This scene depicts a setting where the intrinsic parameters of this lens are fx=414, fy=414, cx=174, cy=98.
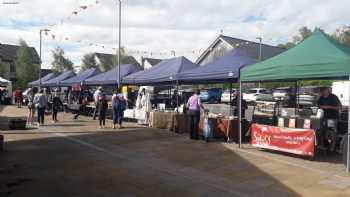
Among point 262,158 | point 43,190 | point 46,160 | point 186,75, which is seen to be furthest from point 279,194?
point 186,75

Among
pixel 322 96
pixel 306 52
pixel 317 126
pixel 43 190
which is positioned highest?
pixel 306 52

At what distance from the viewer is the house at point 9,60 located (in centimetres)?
7024

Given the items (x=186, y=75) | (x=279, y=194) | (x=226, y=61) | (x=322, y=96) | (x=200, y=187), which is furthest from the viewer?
(x=186, y=75)

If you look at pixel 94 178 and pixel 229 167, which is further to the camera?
pixel 229 167

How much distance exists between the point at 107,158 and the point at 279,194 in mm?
4822

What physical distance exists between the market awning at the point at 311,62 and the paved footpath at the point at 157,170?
208 centimetres

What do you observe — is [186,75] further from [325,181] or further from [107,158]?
[325,181]

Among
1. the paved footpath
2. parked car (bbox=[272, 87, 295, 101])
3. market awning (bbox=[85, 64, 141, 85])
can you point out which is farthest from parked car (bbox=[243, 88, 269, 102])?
the paved footpath

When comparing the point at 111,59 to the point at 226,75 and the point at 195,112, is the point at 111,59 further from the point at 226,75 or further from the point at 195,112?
the point at 195,112

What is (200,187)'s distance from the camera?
298 inches

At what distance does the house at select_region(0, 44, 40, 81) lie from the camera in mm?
70238

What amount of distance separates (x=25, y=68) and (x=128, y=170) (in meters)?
60.5

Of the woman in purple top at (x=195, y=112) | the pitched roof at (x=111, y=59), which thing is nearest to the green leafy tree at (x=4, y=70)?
the pitched roof at (x=111, y=59)

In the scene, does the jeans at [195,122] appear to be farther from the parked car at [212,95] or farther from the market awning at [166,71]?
the parked car at [212,95]
